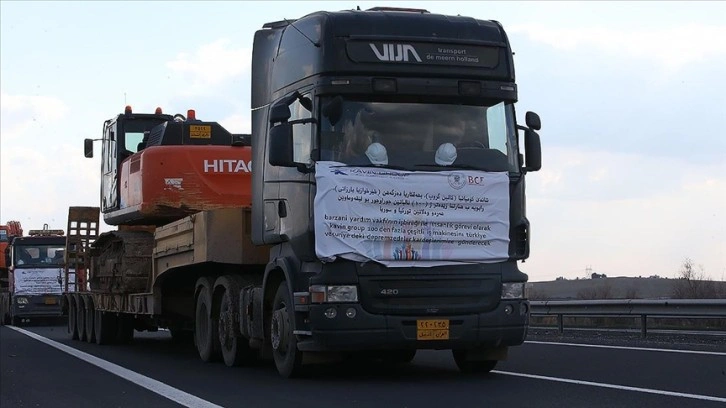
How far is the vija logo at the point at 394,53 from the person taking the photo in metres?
12.4

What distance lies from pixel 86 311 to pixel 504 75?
1445 centimetres

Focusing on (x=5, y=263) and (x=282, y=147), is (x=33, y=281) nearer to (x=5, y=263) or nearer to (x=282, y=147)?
(x=5, y=263)

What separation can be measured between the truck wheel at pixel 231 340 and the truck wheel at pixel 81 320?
10.3 meters

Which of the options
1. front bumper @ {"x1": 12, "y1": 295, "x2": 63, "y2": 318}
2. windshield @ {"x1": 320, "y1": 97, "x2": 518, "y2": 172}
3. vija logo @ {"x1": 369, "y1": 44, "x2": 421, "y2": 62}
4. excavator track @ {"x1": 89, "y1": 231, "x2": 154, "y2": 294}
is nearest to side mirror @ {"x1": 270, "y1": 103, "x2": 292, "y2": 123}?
windshield @ {"x1": 320, "y1": 97, "x2": 518, "y2": 172}

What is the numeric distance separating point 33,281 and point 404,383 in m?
30.6

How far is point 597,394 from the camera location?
1074cm

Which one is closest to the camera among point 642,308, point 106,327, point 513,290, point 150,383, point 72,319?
point 513,290

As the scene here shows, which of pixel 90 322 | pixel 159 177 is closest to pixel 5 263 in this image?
pixel 90 322

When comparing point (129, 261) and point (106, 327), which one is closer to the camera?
point (129, 261)

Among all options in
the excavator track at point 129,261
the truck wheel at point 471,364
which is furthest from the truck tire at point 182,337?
the truck wheel at point 471,364

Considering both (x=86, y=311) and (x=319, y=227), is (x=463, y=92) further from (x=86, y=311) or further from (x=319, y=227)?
(x=86, y=311)

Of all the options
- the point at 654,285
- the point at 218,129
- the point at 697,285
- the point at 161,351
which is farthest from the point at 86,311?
the point at 654,285

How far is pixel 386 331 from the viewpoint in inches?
476

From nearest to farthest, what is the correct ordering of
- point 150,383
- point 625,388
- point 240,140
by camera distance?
point 625,388 → point 150,383 → point 240,140
